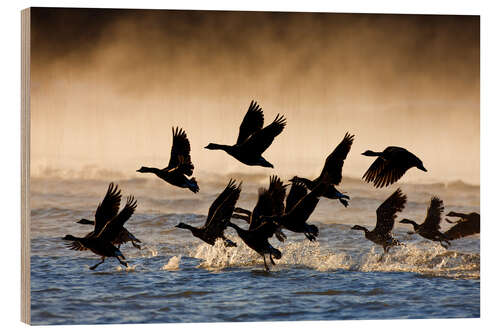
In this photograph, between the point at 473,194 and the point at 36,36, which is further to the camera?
the point at 473,194

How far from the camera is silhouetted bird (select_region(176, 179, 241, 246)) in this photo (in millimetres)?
12031

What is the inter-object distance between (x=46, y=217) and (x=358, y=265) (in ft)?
12.3

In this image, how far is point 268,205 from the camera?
1209 cm

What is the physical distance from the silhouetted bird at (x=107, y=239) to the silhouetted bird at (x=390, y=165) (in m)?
2.87

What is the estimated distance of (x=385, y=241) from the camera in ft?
40.8

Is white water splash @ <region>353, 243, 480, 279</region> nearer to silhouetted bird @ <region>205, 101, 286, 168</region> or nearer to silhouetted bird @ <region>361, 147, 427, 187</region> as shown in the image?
silhouetted bird @ <region>361, 147, 427, 187</region>

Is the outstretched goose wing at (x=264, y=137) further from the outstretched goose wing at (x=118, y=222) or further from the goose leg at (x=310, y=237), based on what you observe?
the outstretched goose wing at (x=118, y=222)

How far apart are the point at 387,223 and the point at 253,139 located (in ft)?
6.39

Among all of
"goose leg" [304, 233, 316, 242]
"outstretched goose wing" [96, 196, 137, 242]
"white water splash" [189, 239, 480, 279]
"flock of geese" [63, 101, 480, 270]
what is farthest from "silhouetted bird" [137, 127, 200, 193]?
"goose leg" [304, 233, 316, 242]

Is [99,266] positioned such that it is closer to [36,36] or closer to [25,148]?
[25,148]

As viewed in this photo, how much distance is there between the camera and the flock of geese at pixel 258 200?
38.7 ft

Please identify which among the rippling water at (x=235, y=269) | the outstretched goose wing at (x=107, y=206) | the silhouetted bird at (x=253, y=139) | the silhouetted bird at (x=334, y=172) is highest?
the silhouetted bird at (x=253, y=139)

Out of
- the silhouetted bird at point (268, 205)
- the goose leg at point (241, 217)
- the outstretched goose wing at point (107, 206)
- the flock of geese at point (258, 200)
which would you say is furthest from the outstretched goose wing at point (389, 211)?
the outstretched goose wing at point (107, 206)

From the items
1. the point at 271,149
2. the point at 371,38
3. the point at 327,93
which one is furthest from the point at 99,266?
the point at 371,38
